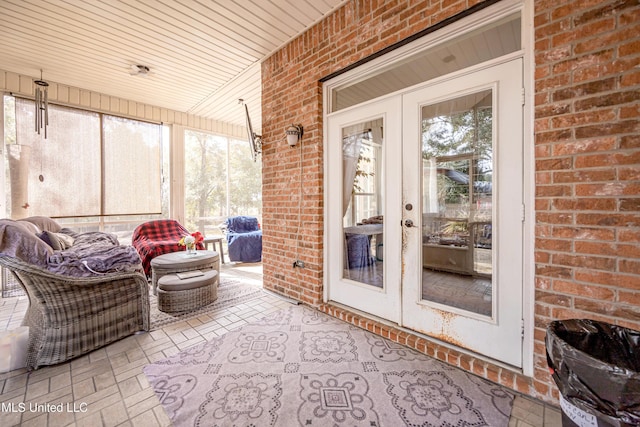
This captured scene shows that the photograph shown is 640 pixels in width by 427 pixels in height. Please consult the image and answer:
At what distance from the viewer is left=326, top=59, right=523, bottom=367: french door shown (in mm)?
1738

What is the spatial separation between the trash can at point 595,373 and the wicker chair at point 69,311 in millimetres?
2954

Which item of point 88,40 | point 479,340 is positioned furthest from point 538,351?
point 88,40

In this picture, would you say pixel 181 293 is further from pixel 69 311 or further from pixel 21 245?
pixel 21 245

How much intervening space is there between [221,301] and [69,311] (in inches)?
56.4

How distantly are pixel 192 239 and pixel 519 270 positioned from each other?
3.47 m

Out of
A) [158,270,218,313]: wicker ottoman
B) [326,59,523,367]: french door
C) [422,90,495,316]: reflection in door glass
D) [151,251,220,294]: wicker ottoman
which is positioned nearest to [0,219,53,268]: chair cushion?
[158,270,218,313]: wicker ottoman

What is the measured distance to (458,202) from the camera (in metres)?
2.00

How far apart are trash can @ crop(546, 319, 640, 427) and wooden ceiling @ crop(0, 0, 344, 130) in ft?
9.81

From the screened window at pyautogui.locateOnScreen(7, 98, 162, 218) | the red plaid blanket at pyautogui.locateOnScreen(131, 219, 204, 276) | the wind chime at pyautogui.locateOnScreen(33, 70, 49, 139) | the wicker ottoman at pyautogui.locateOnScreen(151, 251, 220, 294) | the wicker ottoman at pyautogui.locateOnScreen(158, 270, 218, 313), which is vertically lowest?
the wicker ottoman at pyautogui.locateOnScreen(158, 270, 218, 313)

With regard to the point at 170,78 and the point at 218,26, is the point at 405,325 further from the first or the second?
the point at 170,78

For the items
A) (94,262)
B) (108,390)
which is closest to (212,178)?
(94,262)

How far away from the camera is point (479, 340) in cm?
187

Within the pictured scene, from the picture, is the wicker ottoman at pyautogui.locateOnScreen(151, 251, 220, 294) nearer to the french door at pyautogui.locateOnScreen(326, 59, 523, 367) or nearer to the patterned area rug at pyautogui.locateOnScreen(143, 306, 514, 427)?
the patterned area rug at pyautogui.locateOnScreen(143, 306, 514, 427)

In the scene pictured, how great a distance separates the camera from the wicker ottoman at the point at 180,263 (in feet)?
10.4
